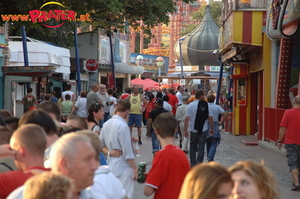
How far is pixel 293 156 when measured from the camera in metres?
10.9

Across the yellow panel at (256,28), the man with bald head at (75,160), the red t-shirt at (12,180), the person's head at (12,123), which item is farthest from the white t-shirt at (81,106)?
the man with bald head at (75,160)

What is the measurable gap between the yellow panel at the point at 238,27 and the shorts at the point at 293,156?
9.43 m

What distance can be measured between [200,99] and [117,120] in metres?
5.38

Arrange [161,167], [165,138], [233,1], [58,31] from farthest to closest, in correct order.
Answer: [58,31], [233,1], [165,138], [161,167]

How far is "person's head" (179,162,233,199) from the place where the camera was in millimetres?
3156

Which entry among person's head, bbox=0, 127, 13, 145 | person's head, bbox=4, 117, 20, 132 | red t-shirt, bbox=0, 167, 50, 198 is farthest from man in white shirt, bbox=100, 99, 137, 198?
red t-shirt, bbox=0, 167, 50, 198

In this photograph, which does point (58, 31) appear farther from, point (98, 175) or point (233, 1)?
point (98, 175)

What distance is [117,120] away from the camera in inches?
303

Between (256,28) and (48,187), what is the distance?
18.0m

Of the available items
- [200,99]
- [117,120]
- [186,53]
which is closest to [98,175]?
[117,120]

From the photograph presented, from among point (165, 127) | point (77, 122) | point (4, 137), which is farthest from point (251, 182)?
point (77, 122)

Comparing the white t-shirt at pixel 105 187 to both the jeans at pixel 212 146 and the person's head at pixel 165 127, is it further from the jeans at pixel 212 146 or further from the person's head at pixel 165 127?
the jeans at pixel 212 146

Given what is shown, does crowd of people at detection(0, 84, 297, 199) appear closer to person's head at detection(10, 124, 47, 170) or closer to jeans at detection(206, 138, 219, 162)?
person's head at detection(10, 124, 47, 170)

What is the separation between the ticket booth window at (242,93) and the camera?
24.0 metres
